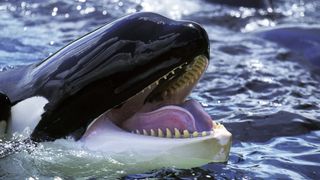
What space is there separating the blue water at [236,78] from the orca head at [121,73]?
0.83 ft

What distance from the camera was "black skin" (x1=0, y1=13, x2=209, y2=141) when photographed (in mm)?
3893

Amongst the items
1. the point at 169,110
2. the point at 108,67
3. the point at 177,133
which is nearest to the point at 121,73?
the point at 108,67

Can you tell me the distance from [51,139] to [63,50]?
0.52 meters

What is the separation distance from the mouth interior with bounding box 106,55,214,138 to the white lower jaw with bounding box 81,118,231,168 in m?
0.06

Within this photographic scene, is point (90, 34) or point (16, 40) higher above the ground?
point (90, 34)

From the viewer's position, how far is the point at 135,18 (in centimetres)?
404

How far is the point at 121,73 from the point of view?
3.93m

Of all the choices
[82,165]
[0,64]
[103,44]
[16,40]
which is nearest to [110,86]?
[103,44]

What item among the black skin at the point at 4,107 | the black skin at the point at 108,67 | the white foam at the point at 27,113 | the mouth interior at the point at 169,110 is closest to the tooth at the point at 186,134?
the mouth interior at the point at 169,110

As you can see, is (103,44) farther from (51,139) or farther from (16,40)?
(16,40)

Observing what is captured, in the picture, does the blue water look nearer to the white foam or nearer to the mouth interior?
the white foam

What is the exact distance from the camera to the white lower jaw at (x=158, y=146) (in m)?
3.85

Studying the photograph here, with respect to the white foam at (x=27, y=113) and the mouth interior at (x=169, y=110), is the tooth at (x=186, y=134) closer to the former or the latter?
the mouth interior at (x=169, y=110)

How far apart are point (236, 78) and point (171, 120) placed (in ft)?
12.7
